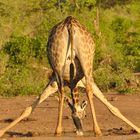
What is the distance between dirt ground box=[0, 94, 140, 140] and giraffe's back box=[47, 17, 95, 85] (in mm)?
892

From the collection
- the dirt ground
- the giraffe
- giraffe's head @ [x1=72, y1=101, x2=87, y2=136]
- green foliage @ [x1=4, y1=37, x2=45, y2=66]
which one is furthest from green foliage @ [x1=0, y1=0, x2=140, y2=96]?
the giraffe

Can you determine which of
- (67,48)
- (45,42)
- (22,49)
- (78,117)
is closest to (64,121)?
(78,117)

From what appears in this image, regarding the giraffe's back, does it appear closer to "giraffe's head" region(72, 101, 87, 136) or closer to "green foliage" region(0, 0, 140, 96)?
"giraffe's head" region(72, 101, 87, 136)

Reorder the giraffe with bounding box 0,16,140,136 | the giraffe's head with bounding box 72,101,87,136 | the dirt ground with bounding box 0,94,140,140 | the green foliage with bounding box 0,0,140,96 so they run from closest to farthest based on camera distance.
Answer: the giraffe with bounding box 0,16,140,136, the dirt ground with bounding box 0,94,140,140, the giraffe's head with bounding box 72,101,87,136, the green foliage with bounding box 0,0,140,96

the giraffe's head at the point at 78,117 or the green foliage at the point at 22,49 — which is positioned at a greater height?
the green foliage at the point at 22,49

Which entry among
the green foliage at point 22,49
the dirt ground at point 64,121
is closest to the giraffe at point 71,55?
the dirt ground at point 64,121

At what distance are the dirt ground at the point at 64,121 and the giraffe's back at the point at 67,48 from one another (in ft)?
2.93

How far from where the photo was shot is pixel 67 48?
811cm

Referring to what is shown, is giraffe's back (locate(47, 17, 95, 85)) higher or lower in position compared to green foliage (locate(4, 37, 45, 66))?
higher

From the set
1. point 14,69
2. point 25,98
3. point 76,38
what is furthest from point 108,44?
point 76,38

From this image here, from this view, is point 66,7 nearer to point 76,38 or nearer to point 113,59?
point 113,59

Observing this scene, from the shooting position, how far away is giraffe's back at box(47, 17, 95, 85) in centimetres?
812

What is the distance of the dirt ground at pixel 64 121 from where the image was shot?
843 cm

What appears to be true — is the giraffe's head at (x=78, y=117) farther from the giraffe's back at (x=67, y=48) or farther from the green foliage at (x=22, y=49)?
the green foliage at (x=22, y=49)
